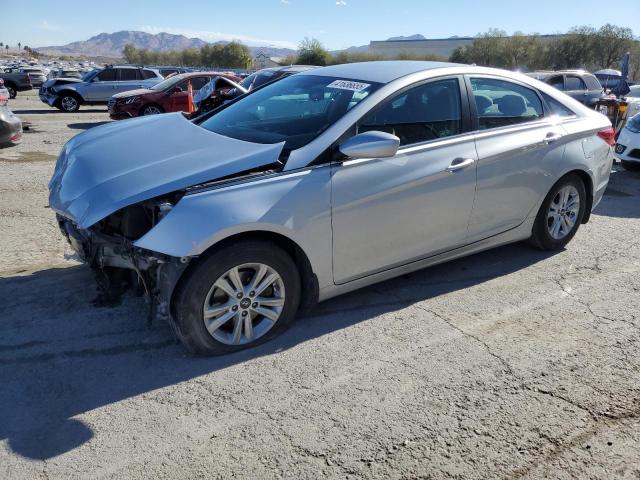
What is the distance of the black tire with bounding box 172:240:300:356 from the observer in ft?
10.1

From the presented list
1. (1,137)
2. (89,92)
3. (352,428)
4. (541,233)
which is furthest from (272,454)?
(89,92)

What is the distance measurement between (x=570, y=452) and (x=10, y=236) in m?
5.25

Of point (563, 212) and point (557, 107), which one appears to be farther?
point (563, 212)

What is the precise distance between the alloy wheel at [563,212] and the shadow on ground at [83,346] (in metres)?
0.80

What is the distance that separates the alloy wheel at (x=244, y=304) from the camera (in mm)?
3217

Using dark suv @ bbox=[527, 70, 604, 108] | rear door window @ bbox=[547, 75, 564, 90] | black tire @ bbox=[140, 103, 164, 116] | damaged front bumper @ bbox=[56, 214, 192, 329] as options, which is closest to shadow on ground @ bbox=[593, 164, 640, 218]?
damaged front bumper @ bbox=[56, 214, 192, 329]

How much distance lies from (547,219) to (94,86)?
18.9 m

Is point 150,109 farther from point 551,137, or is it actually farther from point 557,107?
point 551,137

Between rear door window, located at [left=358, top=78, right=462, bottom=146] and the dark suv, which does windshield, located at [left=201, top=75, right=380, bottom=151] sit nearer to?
rear door window, located at [left=358, top=78, right=462, bottom=146]

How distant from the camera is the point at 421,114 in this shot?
3990mm

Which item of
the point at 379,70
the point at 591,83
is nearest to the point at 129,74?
the point at 591,83

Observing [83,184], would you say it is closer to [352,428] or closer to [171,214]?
[171,214]

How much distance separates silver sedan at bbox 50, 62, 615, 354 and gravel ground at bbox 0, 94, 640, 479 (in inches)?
12.8

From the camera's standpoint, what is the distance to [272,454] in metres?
2.54
